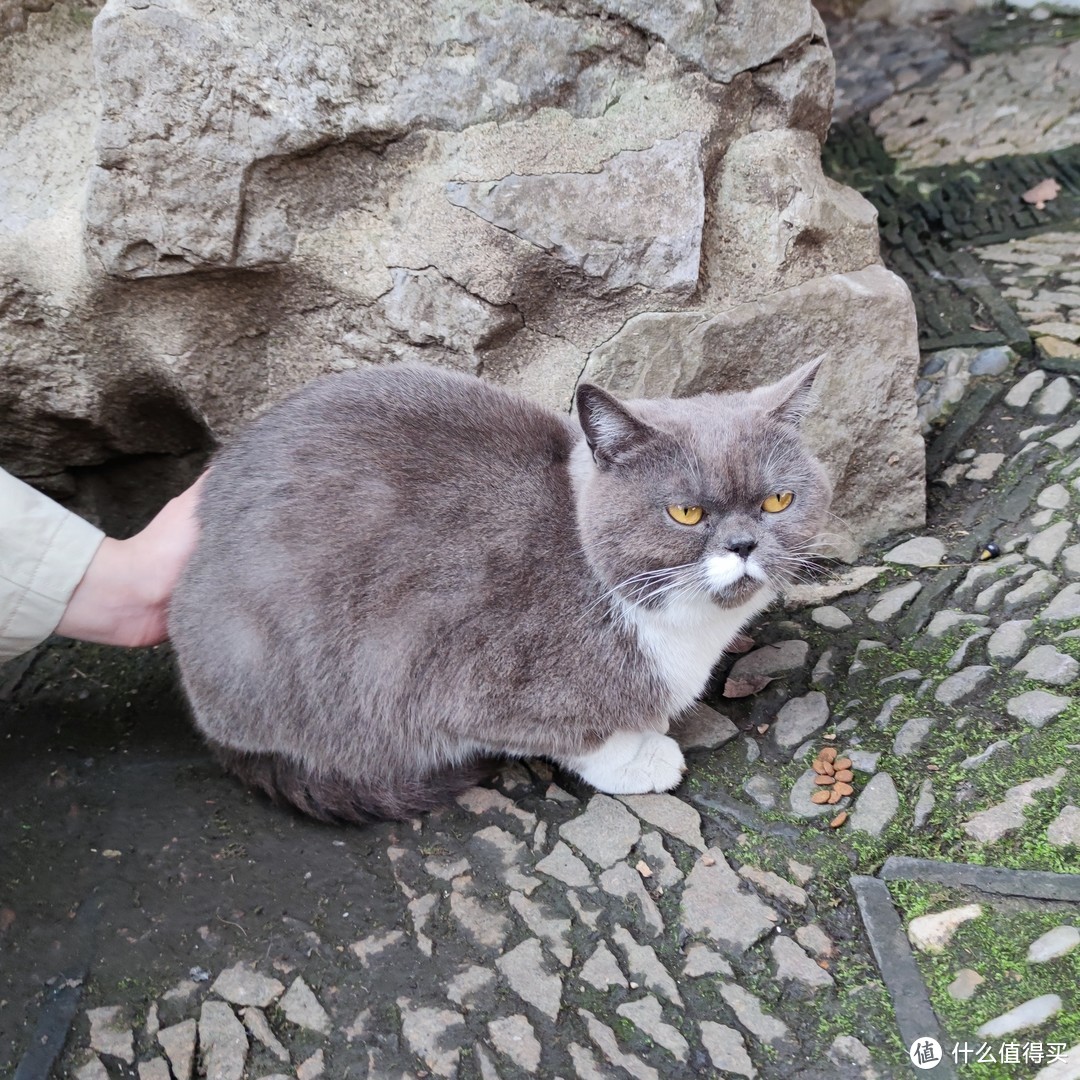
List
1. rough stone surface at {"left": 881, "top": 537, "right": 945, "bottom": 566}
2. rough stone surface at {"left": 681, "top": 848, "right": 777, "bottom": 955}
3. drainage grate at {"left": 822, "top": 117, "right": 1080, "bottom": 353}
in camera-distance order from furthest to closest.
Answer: drainage grate at {"left": 822, "top": 117, "right": 1080, "bottom": 353}, rough stone surface at {"left": 881, "top": 537, "right": 945, "bottom": 566}, rough stone surface at {"left": 681, "top": 848, "right": 777, "bottom": 955}

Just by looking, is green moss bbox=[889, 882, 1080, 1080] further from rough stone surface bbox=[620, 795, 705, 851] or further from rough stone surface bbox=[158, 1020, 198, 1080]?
rough stone surface bbox=[158, 1020, 198, 1080]

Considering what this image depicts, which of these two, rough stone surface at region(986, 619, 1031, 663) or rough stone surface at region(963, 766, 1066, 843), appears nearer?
rough stone surface at region(963, 766, 1066, 843)

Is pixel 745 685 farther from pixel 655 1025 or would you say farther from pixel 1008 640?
pixel 655 1025

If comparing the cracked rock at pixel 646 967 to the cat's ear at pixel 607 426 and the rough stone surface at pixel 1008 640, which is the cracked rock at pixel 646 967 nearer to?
the cat's ear at pixel 607 426

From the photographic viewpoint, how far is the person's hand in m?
2.47

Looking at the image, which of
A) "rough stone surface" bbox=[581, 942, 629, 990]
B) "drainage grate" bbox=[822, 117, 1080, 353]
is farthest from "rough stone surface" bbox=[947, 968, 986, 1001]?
"drainage grate" bbox=[822, 117, 1080, 353]

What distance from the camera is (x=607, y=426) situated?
6.95 feet

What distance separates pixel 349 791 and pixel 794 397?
4.44 ft

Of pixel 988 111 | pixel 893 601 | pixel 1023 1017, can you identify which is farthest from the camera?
pixel 988 111

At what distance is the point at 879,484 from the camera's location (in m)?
3.10

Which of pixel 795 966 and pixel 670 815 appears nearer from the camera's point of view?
pixel 795 966

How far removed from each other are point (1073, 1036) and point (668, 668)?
1014mm

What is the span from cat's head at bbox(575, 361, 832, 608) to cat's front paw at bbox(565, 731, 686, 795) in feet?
1.37

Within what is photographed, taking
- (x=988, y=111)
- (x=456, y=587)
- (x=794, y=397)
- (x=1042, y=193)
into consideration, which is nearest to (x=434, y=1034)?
(x=456, y=587)
